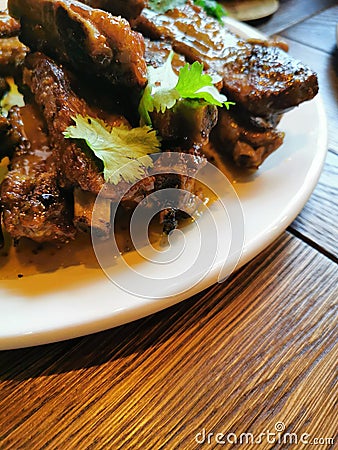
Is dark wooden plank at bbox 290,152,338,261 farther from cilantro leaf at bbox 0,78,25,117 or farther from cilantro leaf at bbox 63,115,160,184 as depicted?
cilantro leaf at bbox 0,78,25,117

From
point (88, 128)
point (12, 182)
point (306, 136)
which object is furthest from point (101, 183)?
point (306, 136)

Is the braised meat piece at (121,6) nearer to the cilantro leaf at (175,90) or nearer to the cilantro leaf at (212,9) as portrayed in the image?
the cilantro leaf at (175,90)

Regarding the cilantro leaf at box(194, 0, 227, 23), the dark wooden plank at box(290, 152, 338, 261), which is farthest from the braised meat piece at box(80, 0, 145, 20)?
the dark wooden plank at box(290, 152, 338, 261)

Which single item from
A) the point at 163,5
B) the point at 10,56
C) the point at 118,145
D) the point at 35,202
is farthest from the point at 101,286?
the point at 163,5

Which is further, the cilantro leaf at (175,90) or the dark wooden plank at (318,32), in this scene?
the dark wooden plank at (318,32)

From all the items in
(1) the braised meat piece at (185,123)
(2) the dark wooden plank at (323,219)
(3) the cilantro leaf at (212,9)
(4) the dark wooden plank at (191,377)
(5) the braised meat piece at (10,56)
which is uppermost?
(3) the cilantro leaf at (212,9)

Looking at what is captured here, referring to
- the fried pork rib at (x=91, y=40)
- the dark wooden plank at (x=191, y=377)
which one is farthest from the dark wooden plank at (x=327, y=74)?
the fried pork rib at (x=91, y=40)

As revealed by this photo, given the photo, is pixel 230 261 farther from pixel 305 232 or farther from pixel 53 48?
pixel 53 48
